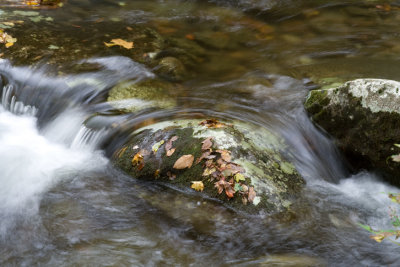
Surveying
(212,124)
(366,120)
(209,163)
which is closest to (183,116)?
(212,124)

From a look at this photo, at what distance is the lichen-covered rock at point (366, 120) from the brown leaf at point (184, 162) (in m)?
1.91

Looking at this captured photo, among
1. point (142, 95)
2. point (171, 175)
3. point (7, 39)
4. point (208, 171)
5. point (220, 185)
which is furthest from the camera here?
point (7, 39)

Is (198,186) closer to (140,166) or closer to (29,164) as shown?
(140,166)

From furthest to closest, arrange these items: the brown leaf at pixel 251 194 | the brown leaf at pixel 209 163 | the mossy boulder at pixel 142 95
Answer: the mossy boulder at pixel 142 95
the brown leaf at pixel 209 163
the brown leaf at pixel 251 194

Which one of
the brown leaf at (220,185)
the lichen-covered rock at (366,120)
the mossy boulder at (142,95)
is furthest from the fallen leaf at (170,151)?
the lichen-covered rock at (366,120)

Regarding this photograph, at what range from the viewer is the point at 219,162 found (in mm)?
4117

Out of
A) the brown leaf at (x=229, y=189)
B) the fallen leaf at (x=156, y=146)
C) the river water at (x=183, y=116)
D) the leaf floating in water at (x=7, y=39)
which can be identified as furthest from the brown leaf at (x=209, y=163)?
the leaf floating in water at (x=7, y=39)

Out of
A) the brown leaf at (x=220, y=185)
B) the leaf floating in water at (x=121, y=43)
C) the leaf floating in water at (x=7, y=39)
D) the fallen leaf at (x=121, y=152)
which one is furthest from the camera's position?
the leaf floating in water at (x=121, y=43)

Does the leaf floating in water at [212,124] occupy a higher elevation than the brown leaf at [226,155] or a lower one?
higher

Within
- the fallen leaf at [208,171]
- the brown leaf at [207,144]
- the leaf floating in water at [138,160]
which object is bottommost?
the leaf floating in water at [138,160]

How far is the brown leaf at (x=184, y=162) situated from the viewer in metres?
4.28

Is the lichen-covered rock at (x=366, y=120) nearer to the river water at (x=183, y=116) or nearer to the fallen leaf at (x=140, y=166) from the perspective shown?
the river water at (x=183, y=116)

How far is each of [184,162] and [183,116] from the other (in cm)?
111

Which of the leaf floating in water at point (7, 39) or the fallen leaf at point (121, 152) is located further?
the leaf floating in water at point (7, 39)
